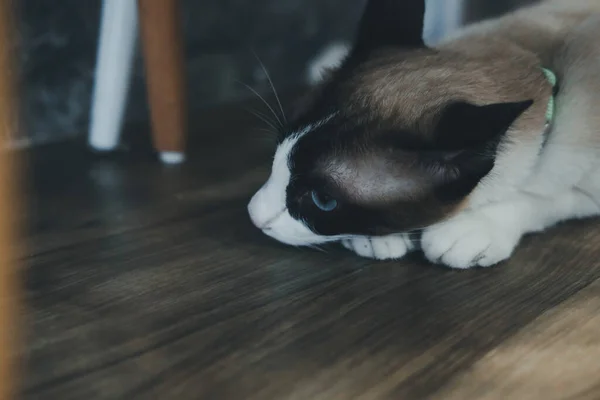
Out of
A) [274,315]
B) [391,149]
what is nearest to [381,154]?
[391,149]

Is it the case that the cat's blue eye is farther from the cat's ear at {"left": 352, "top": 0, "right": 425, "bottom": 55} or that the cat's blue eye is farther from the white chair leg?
the white chair leg

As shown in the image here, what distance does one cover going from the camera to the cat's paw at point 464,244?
3.37 feet

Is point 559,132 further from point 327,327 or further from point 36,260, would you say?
point 36,260

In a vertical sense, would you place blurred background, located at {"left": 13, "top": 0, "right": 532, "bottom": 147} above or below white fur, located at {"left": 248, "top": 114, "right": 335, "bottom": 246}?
below

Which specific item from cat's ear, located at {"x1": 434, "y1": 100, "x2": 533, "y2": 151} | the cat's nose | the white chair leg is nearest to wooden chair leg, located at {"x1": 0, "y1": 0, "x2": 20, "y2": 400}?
the cat's nose

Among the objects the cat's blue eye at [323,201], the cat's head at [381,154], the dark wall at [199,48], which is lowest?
the dark wall at [199,48]

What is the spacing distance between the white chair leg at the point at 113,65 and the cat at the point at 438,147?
1.99 feet

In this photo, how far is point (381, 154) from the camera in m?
0.94

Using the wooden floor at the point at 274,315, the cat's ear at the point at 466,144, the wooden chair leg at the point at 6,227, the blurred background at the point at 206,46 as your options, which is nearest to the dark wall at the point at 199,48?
the blurred background at the point at 206,46

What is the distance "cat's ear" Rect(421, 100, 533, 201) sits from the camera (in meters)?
0.80

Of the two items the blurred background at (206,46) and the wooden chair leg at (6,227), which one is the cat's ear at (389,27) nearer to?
the wooden chair leg at (6,227)

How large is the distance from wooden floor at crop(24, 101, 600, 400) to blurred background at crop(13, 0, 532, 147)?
0.48m

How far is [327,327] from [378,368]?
11 centimetres

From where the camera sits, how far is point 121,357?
2.56ft
